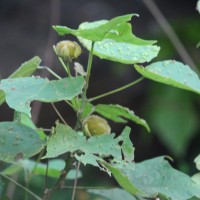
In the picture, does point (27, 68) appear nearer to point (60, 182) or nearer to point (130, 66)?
point (60, 182)

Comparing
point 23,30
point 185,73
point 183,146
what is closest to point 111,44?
point 185,73

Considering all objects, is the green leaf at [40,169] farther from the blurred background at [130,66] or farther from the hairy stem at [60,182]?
the blurred background at [130,66]

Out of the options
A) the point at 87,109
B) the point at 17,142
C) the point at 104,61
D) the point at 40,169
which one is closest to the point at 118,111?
the point at 87,109

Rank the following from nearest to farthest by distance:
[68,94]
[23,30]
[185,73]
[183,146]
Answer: [68,94] → [185,73] → [183,146] → [23,30]

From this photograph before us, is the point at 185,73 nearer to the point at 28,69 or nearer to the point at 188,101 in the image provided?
the point at 28,69

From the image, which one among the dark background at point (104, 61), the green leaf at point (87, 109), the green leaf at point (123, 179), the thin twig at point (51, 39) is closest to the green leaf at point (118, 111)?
the green leaf at point (87, 109)

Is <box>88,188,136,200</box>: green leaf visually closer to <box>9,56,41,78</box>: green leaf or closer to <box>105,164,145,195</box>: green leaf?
<box>105,164,145,195</box>: green leaf
